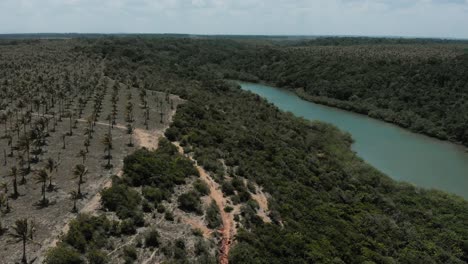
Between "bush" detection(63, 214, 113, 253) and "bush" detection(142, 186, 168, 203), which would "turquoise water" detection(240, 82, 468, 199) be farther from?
"bush" detection(63, 214, 113, 253)

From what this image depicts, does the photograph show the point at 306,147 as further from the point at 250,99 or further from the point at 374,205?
the point at 250,99

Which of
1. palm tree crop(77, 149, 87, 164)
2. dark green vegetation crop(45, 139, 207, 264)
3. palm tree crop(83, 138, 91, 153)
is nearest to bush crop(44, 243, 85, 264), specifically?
dark green vegetation crop(45, 139, 207, 264)

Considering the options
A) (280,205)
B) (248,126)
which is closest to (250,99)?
(248,126)

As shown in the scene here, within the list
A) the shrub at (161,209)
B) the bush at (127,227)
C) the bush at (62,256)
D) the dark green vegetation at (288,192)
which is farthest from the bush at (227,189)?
the bush at (62,256)

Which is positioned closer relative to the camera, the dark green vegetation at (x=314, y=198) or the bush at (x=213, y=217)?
the bush at (x=213, y=217)

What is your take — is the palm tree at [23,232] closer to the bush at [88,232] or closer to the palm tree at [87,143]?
the bush at [88,232]
